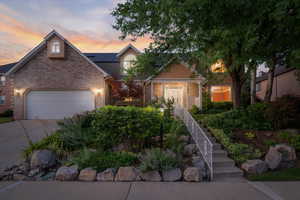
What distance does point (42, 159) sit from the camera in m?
4.63

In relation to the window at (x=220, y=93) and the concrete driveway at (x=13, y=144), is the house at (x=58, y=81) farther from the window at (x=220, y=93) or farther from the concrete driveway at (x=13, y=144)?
the concrete driveway at (x=13, y=144)

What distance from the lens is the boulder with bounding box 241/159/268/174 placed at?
14.3 feet

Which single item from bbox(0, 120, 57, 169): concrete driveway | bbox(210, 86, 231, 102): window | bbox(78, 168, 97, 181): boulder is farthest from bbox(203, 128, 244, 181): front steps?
bbox(210, 86, 231, 102): window

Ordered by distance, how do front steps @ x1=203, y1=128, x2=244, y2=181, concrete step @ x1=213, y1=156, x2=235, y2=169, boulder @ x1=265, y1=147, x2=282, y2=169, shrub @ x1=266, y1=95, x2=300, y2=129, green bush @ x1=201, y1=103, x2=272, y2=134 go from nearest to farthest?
front steps @ x1=203, y1=128, x2=244, y2=181
boulder @ x1=265, y1=147, x2=282, y2=169
concrete step @ x1=213, y1=156, x2=235, y2=169
shrub @ x1=266, y1=95, x2=300, y2=129
green bush @ x1=201, y1=103, x2=272, y2=134

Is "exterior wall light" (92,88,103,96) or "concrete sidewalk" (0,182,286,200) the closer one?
"concrete sidewalk" (0,182,286,200)

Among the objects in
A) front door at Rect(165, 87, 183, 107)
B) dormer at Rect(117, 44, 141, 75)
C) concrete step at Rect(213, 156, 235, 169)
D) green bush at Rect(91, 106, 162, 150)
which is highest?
dormer at Rect(117, 44, 141, 75)

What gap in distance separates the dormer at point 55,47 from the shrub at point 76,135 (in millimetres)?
8567

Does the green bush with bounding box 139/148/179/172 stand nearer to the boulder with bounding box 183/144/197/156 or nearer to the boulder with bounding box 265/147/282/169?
the boulder with bounding box 183/144/197/156

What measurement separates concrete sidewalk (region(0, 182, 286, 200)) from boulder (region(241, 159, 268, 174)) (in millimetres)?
712

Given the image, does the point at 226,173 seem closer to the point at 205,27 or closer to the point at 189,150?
the point at 189,150

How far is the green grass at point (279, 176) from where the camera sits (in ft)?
13.4

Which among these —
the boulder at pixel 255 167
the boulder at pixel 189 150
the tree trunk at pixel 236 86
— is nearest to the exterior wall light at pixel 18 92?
the boulder at pixel 189 150

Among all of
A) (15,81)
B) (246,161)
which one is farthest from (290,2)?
(15,81)

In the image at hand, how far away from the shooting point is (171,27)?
25.0 feet
